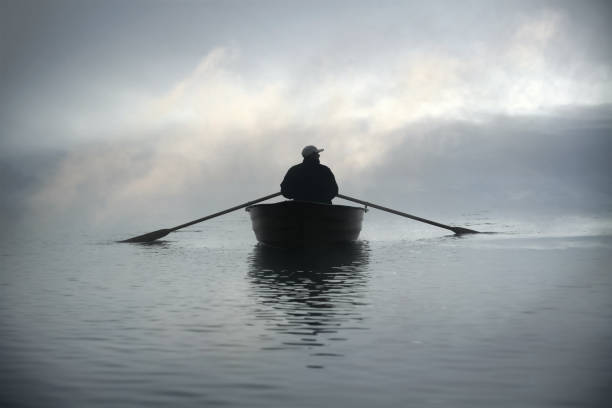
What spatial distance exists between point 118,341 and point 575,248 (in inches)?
655

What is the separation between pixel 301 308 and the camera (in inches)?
373

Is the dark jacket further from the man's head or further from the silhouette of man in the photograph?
the man's head

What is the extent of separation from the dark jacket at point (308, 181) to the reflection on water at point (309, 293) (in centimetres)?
145

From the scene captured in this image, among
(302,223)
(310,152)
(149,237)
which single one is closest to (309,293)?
(302,223)

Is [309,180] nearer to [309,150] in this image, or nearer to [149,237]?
[309,150]

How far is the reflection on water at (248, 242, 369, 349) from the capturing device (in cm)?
784

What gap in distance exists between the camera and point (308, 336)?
7.55m

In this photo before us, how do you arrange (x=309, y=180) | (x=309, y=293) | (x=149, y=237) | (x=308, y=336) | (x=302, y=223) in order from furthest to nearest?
(x=149, y=237), (x=309, y=180), (x=302, y=223), (x=309, y=293), (x=308, y=336)

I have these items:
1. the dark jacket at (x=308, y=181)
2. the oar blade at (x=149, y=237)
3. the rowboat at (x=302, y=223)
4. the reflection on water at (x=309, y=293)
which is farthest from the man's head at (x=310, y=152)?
the oar blade at (x=149, y=237)

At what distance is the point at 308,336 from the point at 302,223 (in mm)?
11074

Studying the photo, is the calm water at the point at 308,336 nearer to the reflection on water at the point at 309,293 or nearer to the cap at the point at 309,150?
the reflection on water at the point at 309,293

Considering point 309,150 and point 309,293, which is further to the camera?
point 309,150

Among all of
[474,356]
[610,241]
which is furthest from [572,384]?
[610,241]

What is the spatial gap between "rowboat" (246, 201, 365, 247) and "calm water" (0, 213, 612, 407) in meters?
2.81
